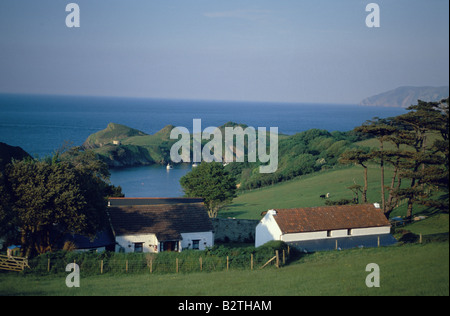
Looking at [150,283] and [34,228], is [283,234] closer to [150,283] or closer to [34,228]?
[150,283]

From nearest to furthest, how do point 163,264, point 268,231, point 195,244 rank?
point 163,264
point 268,231
point 195,244

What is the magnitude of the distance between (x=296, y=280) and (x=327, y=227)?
10871 millimetres

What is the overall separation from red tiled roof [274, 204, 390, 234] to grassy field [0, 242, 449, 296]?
14.5 ft

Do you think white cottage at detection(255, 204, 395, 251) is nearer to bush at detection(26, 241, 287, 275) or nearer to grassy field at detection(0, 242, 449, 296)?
grassy field at detection(0, 242, 449, 296)

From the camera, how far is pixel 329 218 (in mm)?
31422

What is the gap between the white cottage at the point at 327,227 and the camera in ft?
97.8

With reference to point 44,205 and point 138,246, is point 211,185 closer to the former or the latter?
point 138,246

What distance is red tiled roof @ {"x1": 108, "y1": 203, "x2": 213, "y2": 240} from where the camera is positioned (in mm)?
30734

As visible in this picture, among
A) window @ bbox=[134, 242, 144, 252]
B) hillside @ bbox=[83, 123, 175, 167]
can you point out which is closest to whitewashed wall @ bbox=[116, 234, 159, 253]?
window @ bbox=[134, 242, 144, 252]

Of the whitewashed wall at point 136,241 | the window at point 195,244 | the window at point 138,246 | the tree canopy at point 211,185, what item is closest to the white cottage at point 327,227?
the window at point 195,244

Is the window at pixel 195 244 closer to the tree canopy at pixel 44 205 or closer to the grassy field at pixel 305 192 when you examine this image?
the tree canopy at pixel 44 205

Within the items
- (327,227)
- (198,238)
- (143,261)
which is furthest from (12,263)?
(327,227)
